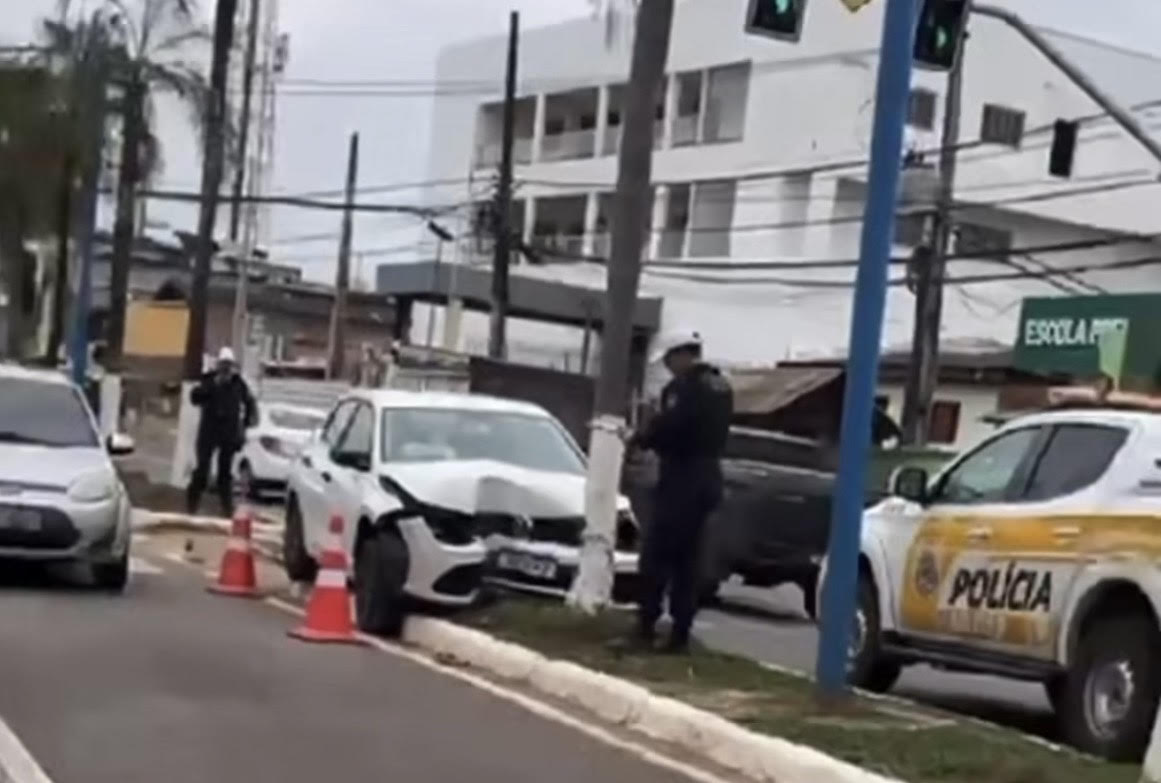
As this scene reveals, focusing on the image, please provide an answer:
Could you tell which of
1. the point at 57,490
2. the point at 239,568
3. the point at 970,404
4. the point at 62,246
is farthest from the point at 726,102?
the point at 57,490

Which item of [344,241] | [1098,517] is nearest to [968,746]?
[1098,517]

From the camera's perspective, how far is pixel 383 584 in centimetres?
1496

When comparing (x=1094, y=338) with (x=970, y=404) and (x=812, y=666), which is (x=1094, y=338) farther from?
(x=812, y=666)

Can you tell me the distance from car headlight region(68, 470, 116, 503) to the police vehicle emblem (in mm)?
6492

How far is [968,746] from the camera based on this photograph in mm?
10172

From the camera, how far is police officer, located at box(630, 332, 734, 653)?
12742 millimetres

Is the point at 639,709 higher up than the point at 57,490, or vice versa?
the point at 57,490

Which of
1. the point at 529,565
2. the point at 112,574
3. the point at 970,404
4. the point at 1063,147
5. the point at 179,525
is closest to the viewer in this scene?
the point at 529,565

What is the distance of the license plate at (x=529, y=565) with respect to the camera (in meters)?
15.1

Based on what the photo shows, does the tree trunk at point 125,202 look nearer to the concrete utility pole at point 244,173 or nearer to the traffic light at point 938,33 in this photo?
the concrete utility pole at point 244,173

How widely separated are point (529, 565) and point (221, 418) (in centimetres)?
1044

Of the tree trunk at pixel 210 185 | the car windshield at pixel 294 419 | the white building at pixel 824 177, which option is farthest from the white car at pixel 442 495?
the white building at pixel 824 177

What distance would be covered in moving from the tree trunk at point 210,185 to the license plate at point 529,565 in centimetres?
1787

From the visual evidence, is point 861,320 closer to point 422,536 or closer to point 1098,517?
point 1098,517
